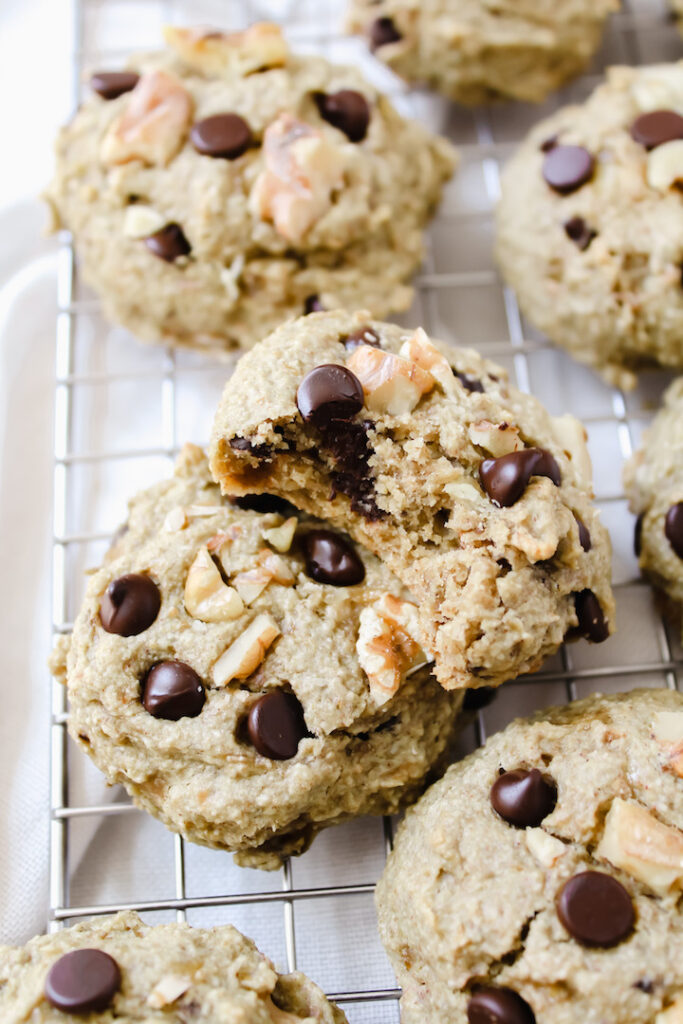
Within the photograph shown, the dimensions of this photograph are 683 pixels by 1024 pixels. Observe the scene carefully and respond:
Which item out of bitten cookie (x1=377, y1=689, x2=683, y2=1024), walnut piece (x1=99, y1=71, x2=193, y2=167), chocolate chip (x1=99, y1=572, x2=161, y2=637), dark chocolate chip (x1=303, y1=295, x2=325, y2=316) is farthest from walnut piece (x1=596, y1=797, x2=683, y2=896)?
walnut piece (x1=99, y1=71, x2=193, y2=167)

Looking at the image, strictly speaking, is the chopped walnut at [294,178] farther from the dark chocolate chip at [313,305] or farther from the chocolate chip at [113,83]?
the chocolate chip at [113,83]

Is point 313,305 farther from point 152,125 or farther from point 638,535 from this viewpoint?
point 638,535

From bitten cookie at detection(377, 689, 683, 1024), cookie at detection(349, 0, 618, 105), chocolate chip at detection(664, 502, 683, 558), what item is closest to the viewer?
bitten cookie at detection(377, 689, 683, 1024)

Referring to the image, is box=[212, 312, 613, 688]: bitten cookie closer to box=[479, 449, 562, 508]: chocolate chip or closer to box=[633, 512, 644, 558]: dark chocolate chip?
box=[479, 449, 562, 508]: chocolate chip

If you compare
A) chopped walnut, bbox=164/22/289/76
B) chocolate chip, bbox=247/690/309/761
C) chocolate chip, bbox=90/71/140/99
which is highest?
chopped walnut, bbox=164/22/289/76

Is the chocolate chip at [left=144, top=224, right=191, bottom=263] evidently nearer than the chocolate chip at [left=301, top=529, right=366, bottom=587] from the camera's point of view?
No

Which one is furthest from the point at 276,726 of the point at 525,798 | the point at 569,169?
the point at 569,169

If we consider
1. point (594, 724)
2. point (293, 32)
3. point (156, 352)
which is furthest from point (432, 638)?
point (293, 32)
